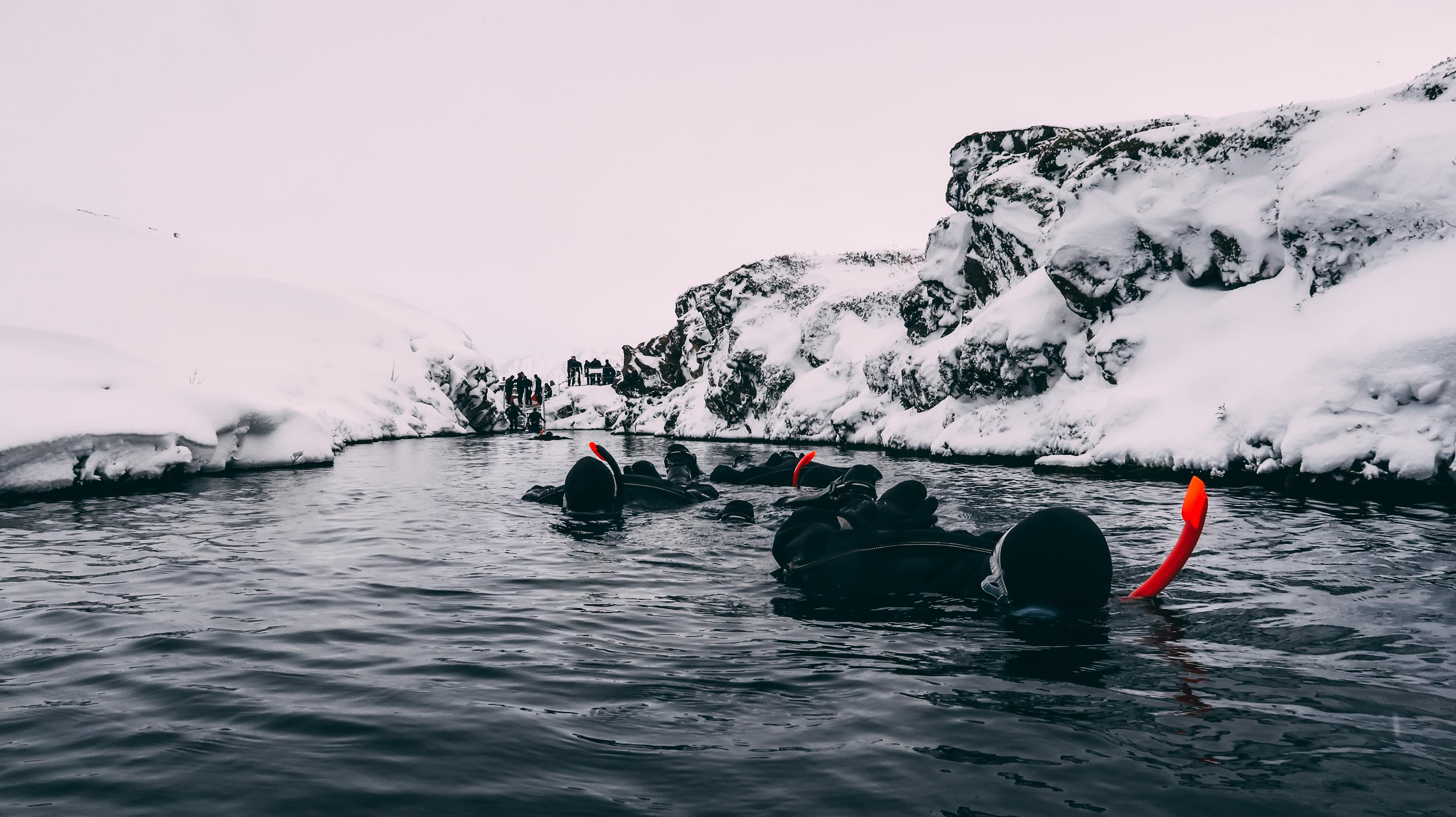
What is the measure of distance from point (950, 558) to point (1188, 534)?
5.50ft

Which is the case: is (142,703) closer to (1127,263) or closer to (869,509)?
(869,509)

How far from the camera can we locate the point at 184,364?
35.7 metres

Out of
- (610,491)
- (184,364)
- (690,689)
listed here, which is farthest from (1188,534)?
(184,364)

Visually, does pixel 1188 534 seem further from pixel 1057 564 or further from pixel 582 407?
pixel 582 407

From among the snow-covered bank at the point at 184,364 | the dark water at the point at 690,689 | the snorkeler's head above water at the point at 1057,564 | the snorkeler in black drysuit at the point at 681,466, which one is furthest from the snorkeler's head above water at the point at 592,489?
the snow-covered bank at the point at 184,364

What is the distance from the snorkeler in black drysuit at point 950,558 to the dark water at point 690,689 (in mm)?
222

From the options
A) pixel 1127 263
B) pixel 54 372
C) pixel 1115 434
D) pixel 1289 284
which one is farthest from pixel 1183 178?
pixel 54 372

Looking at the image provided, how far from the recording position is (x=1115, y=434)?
18156mm

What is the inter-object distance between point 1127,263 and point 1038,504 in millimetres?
11532

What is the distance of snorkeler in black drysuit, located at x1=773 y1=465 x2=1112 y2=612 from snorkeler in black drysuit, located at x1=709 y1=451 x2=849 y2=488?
21.7 feet

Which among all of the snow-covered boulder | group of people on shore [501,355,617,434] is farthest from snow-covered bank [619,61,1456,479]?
the snow-covered boulder

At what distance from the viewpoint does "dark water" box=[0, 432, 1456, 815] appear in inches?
118

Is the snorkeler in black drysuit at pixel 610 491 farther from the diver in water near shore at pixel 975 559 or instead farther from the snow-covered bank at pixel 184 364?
the snow-covered bank at pixel 184 364

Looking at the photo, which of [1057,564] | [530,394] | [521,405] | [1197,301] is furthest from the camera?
[521,405]
